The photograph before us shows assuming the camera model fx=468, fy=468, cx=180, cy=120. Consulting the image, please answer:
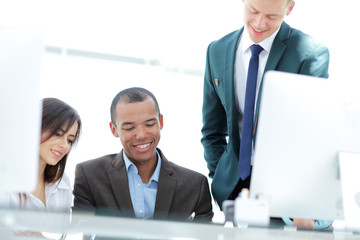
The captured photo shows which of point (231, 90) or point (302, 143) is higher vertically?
point (231, 90)

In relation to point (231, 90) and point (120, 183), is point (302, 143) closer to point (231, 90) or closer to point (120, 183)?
point (231, 90)

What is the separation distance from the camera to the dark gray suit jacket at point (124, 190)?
72.6 inches

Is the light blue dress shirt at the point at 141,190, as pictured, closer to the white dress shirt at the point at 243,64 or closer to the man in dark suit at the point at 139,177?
the man in dark suit at the point at 139,177

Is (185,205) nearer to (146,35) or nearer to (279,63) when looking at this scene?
(279,63)

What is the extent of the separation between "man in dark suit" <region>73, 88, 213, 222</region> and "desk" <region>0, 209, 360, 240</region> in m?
0.68

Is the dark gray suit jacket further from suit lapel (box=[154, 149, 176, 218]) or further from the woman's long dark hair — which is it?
the woman's long dark hair

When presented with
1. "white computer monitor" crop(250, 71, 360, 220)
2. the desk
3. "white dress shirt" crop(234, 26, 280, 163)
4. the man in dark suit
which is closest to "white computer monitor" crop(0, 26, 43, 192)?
the desk

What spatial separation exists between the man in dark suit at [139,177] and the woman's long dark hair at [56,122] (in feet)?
0.45

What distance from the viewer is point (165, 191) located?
1.89m

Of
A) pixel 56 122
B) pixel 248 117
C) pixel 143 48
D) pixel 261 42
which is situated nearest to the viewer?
pixel 248 117

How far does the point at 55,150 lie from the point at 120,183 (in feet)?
1.02

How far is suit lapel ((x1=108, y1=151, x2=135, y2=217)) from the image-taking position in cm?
184

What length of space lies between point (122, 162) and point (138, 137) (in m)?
0.12

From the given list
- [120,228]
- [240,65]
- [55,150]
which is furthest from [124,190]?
[120,228]
